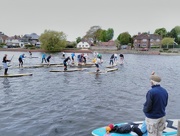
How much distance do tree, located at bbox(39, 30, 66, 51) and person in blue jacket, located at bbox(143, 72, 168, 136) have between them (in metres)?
107

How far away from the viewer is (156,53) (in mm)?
109812

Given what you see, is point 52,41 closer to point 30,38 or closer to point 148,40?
point 148,40

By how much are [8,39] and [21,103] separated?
165 metres

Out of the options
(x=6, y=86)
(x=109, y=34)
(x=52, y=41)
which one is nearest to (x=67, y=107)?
(x=6, y=86)

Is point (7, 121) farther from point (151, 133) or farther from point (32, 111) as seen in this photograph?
point (151, 133)

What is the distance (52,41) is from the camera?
11275cm

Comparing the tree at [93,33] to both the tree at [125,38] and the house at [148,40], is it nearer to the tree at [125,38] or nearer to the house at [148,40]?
the tree at [125,38]

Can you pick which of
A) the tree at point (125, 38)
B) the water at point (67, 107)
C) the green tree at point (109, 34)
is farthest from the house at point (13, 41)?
the water at point (67, 107)

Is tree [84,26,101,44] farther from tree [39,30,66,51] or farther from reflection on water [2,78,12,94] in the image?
reflection on water [2,78,12,94]

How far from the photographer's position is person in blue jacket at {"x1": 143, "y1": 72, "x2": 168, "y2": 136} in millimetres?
7293

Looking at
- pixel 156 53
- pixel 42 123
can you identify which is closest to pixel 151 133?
pixel 42 123

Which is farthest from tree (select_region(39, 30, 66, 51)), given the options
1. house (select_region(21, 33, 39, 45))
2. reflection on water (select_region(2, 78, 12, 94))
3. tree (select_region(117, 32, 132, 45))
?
reflection on water (select_region(2, 78, 12, 94))

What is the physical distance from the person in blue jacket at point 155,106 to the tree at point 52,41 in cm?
10719

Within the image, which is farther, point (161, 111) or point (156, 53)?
point (156, 53)
